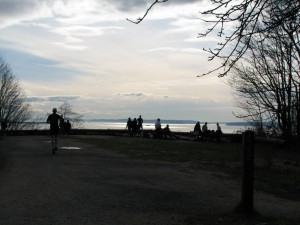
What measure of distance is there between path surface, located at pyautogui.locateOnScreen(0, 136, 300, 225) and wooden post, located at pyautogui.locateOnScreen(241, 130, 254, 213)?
384 mm

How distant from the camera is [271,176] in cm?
1245

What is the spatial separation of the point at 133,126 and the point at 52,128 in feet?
73.4

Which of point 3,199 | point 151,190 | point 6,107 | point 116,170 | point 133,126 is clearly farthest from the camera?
point 6,107

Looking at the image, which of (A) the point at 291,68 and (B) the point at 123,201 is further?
(A) the point at 291,68

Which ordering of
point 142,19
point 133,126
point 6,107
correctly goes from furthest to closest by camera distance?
point 6,107, point 133,126, point 142,19

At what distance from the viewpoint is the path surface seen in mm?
6238

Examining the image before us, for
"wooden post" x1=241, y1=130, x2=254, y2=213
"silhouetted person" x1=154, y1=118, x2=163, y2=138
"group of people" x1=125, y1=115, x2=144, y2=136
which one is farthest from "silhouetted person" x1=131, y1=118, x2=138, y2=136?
"wooden post" x1=241, y1=130, x2=254, y2=213

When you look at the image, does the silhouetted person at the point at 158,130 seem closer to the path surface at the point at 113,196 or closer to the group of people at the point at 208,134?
the group of people at the point at 208,134

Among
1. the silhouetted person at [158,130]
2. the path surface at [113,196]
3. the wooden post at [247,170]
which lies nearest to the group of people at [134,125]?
the silhouetted person at [158,130]

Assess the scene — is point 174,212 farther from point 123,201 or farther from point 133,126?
point 133,126

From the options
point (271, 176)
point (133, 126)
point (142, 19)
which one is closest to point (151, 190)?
point (142, 19)

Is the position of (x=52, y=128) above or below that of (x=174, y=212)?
above

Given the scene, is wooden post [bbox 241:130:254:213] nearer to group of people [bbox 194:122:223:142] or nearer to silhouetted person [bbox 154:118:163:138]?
group of people [bbox 194:122:223:142]

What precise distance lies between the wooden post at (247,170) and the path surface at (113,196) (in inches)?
15.1
